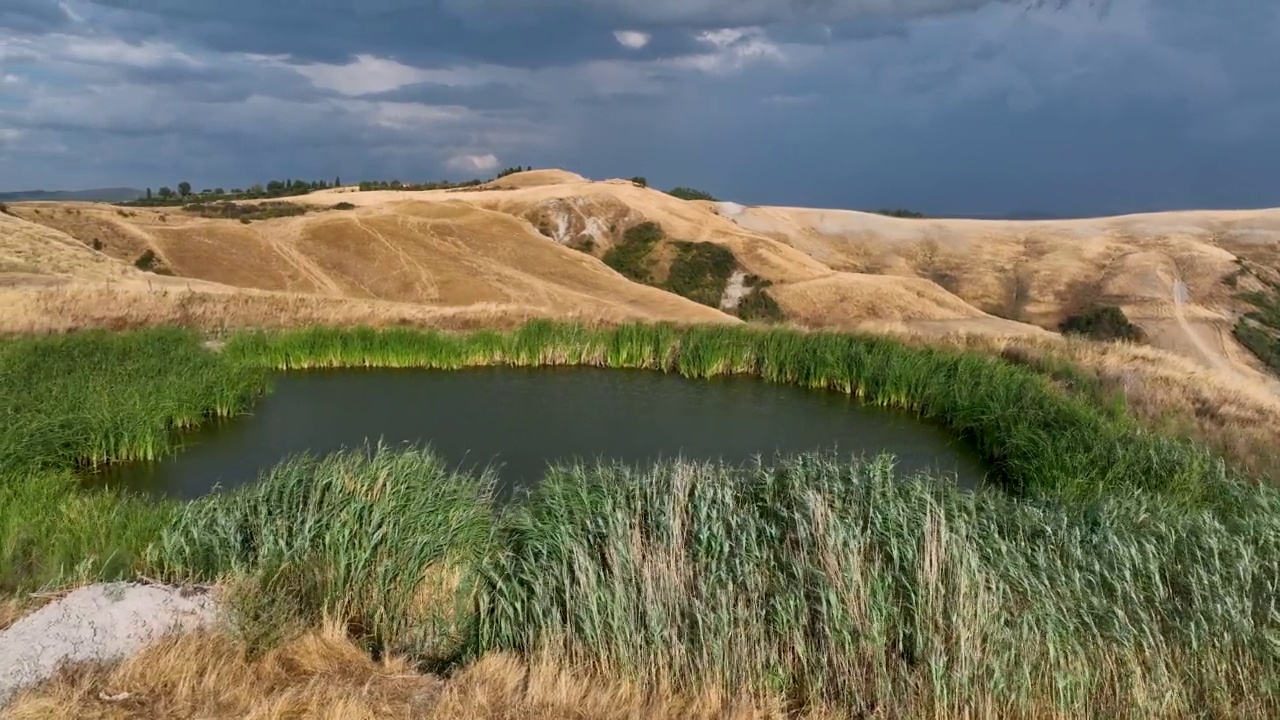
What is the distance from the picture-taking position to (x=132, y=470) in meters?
9.79

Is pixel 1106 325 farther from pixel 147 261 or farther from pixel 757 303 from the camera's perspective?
pixel 147 261

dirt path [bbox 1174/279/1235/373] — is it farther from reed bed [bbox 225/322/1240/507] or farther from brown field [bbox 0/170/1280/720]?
reed bed [bbox 225/322/1240/507]

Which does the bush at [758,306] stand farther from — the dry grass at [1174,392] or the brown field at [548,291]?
the dry grass at [1174,392]

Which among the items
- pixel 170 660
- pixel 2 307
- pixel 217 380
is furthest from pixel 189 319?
pixel 170 660

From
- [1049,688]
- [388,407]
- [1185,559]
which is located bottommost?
[388,407]

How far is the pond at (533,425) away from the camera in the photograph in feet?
33.7

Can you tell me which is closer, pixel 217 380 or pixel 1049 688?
pixel 1049 688

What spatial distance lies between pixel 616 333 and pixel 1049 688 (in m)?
13.7

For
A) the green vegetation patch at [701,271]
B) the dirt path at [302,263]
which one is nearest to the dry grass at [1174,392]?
the green vegetation patch at [701,271]

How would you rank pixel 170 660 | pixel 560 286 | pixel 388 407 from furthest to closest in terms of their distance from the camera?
pixel 560 286
pixel 388 407
pixel 170 660

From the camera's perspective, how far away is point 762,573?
5227mm

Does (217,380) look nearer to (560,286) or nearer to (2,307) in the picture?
(2,307)

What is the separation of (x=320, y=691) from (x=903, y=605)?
303 centimetres

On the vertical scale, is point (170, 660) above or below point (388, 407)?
above
